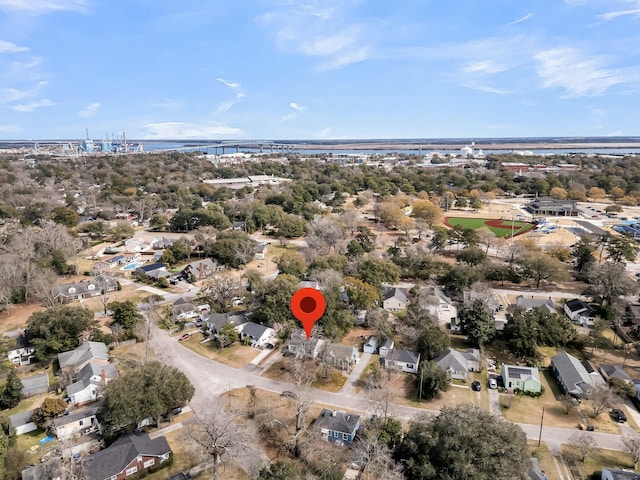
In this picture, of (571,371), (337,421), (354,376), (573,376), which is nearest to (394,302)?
(354,376)

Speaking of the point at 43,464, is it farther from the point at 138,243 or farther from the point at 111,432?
the point at 138,243

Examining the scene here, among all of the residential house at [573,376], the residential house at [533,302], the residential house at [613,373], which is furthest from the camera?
the residential house at [533,302]

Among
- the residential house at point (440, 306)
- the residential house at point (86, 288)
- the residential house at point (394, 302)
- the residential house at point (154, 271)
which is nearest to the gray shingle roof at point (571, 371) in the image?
the residential house at point (440, 306)

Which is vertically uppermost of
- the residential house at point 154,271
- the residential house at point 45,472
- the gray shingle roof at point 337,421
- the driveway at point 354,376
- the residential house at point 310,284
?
the residential house at point 310,284

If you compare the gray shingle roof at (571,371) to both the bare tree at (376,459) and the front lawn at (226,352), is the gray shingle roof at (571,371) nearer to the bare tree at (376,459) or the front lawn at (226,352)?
the bare tree at (376,459)

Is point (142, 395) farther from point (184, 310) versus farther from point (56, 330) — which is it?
point (184, 310)

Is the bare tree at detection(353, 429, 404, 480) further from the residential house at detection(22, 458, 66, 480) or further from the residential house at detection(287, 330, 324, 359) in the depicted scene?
the residential house at detection(22, 458, 66, 480)

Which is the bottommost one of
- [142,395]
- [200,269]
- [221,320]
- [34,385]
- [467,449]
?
[34,385]
